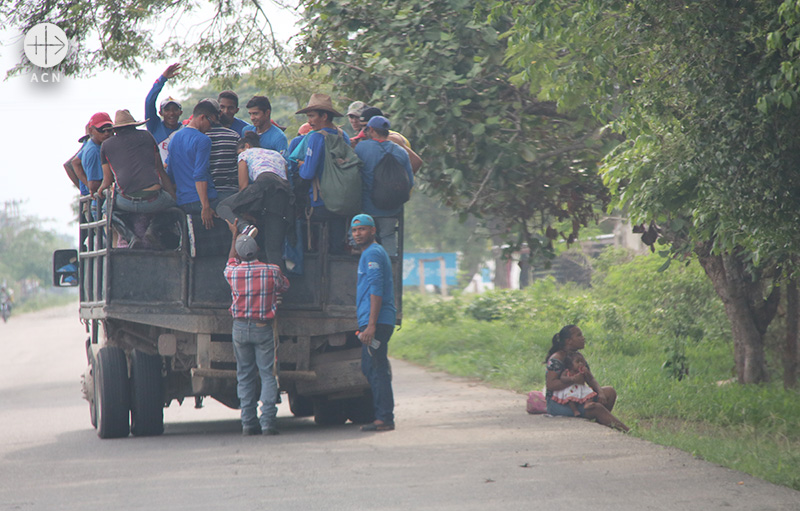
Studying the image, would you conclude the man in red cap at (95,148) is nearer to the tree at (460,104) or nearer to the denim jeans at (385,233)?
the denim jeans at (385,233)

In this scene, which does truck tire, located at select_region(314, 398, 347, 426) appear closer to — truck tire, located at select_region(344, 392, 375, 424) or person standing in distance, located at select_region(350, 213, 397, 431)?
truck tire, located at select_region(344, 392, 375, 424)

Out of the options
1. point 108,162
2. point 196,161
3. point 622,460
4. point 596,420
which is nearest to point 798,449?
point 596,420

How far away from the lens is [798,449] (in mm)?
8445

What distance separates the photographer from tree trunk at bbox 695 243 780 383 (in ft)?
37.4

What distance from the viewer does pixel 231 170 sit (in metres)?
8.91

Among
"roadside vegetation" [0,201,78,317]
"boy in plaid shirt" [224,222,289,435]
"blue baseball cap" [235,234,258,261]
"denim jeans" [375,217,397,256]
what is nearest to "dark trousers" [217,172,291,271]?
"boy in plaid shirt" [224,222,289,435]

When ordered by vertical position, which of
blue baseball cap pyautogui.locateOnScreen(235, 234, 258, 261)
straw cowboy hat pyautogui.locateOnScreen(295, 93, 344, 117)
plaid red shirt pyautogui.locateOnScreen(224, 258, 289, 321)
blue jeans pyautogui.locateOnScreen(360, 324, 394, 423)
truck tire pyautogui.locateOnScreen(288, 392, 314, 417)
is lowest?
truck tire pyautogui.locateOnScreen(288, 392, 314, 417)

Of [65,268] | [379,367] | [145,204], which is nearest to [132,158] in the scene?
[145,204]

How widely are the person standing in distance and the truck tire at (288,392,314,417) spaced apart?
6.88 ft

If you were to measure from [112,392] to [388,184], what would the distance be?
3.01 metres

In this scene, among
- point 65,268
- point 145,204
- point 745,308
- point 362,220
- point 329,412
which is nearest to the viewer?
point 362,220

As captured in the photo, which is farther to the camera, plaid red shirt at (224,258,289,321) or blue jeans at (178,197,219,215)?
blue jeans at (178,197,219,215)

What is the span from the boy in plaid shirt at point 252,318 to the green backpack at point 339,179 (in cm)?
77

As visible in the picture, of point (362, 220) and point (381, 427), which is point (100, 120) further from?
point (381, 427)
